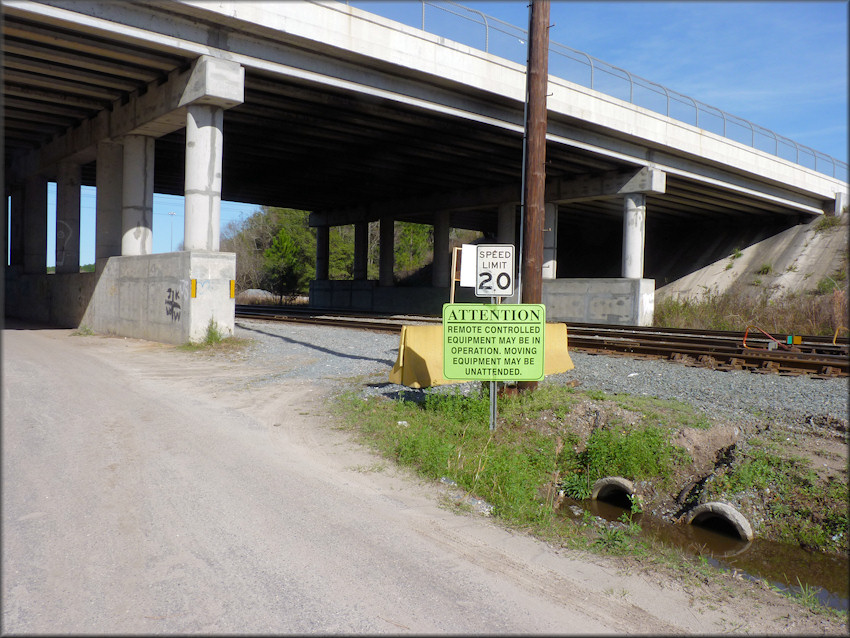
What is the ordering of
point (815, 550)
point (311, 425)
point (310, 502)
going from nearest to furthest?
1. point (310, 502)
2. point (815, 550)
3. point (311, 425)

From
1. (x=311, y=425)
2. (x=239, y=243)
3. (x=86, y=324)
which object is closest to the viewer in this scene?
(x=311, y=425)

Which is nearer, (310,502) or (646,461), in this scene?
(310,502)

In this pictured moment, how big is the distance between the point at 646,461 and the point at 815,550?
1.97 meters

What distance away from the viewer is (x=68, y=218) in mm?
27516

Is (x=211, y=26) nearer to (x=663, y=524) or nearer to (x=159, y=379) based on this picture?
(x=159, y=379)

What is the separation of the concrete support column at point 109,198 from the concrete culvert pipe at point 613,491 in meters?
20.6

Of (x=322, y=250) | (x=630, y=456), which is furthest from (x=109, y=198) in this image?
(x=322, y=250)

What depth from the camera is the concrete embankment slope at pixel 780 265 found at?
112 feet

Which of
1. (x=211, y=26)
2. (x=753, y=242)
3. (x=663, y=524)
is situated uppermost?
(x=211, y=26)

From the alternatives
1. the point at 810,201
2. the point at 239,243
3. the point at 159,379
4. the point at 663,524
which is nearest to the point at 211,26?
the point at 159,379

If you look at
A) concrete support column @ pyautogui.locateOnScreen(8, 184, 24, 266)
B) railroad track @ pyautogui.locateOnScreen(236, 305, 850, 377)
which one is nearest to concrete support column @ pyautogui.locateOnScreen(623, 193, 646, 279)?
railroad track @ pyautogui.locateOnScreen(236, 305, 850, 377)

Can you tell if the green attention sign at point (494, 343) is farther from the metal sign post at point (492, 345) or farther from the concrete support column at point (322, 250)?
the concrete support column at point (322, 250)

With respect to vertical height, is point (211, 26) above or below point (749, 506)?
above

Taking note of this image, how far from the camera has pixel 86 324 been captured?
2386cm
